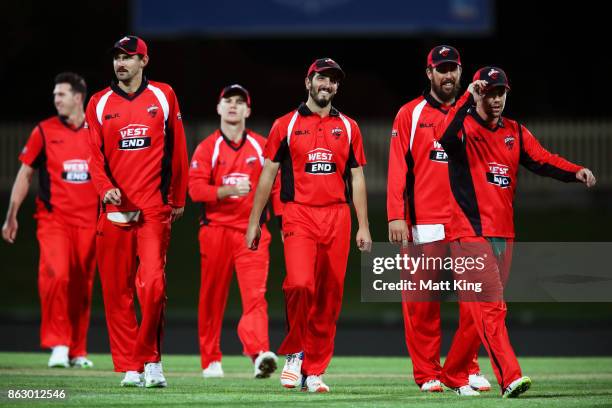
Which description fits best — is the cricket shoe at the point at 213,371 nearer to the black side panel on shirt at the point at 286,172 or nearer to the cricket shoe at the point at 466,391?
the black side panel on shirt at the point at 286,172

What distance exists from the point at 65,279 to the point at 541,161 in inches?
233

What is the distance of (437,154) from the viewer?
12.5 metres

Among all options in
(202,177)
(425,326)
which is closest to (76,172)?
(202,177)

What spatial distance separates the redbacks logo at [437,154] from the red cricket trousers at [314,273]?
92cm

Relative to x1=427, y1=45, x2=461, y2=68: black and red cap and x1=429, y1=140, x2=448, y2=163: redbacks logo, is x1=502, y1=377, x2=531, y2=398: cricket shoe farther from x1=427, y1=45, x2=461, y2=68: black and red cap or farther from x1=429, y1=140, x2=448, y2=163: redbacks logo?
x1=427, y1=45, x2=461, y2=68: black and red cap

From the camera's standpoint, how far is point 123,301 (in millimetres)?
11977

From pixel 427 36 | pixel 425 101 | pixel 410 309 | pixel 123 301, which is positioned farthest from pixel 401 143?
pixel 427 36

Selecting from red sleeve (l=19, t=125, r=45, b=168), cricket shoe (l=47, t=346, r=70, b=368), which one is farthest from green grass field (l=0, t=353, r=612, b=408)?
red sleeve (l=19, t=125, r=45, b=168)

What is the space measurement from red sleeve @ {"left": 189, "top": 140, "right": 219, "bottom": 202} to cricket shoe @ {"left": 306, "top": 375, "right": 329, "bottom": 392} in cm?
289

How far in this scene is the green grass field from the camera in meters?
10.6

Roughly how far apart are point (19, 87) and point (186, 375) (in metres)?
19.8

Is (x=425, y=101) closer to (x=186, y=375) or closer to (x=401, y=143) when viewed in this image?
(x=401, y=143)

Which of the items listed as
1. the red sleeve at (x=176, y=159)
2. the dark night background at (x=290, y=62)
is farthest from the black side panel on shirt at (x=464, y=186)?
the dark night background at (x=290, y=62)

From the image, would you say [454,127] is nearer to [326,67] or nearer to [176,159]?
[326,67]
